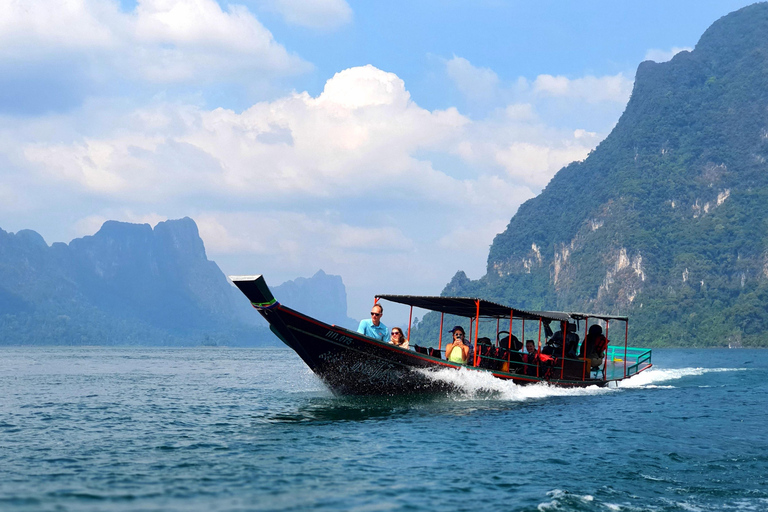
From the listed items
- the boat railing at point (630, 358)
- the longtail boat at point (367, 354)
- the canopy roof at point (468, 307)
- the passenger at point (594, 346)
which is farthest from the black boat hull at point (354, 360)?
the boat railing at point (630, 358)

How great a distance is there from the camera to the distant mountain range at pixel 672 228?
14150 centimetres

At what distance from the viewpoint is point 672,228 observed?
162 meters

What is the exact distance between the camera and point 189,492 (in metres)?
8.54

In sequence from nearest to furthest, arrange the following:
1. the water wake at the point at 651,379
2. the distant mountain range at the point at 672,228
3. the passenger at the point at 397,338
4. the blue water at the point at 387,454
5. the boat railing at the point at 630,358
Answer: the blue water at the point at 387,454 < the passenger at the point at 397,338 < the boat railing at the point at 630,358 < the water wake at the point at 651,379 < the distant mountain range at the point at 672,228

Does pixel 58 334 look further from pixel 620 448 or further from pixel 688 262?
pixel 620 448

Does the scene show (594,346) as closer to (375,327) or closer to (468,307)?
(468,307)

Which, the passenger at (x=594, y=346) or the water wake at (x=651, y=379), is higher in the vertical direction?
the passenger at (x=594, y=346)

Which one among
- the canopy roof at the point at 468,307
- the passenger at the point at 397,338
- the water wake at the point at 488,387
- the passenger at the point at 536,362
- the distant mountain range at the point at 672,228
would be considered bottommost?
the water wake at the point at 488,387

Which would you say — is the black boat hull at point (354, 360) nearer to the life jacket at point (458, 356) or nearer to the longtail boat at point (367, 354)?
the longtail boat at point (367, 354)

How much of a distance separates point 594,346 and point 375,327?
9.32 m

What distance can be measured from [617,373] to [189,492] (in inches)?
838

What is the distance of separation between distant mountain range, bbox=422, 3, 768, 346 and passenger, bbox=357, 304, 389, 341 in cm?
12478

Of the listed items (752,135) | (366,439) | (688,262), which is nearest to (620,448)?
(366,439)

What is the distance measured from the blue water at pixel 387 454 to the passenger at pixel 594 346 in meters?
3.29
